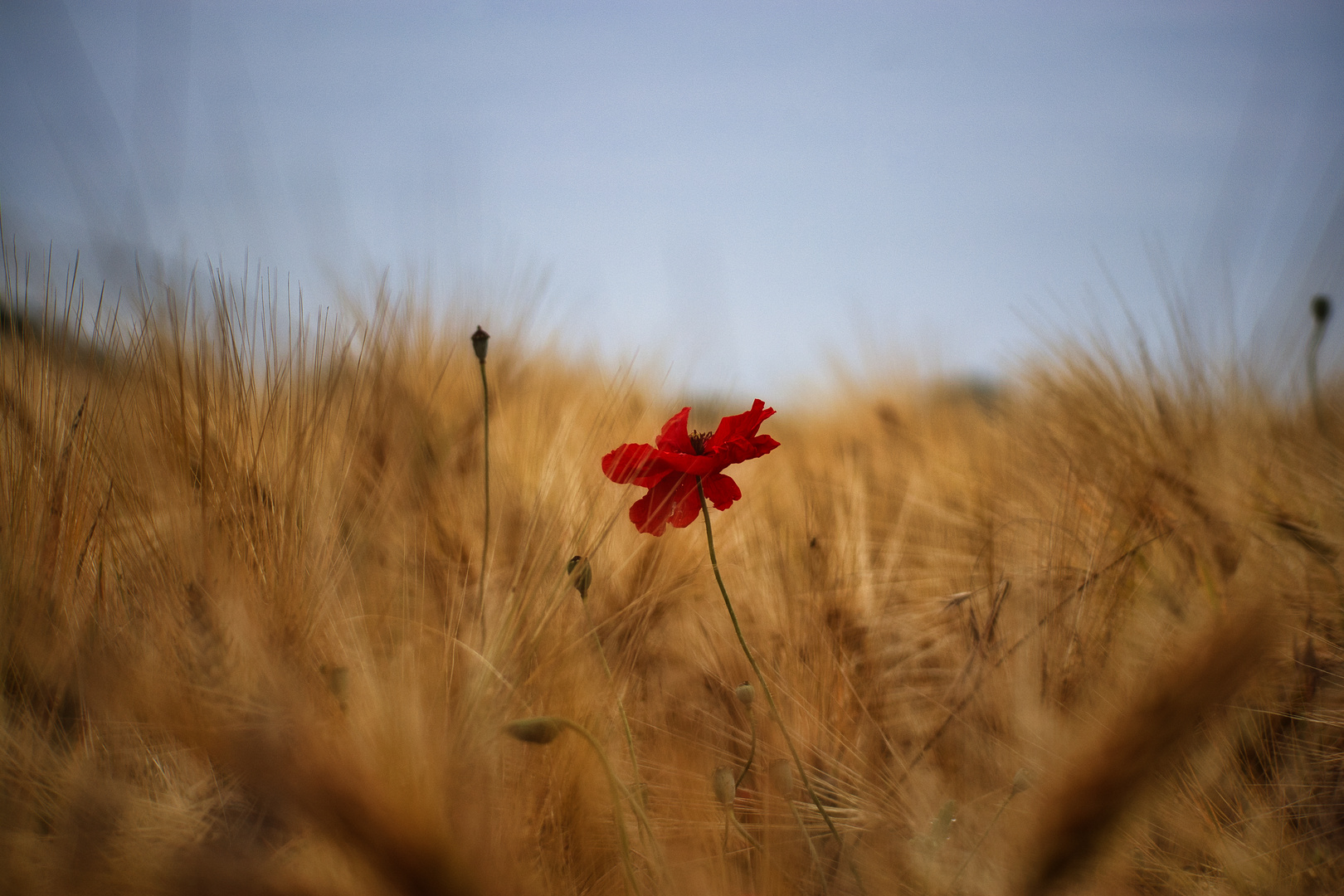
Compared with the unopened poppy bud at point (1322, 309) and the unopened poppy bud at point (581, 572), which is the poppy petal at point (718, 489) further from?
the unopened poppy bud at point (1322, 309)

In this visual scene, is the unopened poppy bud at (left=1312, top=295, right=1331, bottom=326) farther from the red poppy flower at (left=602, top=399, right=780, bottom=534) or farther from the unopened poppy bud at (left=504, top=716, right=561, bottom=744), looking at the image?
the unopened poppy bud at (left=504, top=716, right=561, bottom=744)

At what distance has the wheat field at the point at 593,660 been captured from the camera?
384 mm

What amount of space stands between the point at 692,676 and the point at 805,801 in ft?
0.80

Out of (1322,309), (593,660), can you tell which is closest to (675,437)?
(593,660)

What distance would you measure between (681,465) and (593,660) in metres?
0.22

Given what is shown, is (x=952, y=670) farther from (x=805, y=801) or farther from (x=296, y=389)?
(x=296, y=389)

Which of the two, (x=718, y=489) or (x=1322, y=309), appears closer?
(x=718, y=489)

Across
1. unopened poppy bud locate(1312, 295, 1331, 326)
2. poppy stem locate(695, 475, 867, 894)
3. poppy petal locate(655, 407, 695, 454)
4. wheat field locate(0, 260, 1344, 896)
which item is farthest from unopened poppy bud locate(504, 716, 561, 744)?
unopened poppy bud locate(1312, 295, 1331, 326)

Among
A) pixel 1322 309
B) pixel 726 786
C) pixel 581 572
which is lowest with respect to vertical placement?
pixel 726 786

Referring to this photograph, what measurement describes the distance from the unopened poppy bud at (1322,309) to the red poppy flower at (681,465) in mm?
675

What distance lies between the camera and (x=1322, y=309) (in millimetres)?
791

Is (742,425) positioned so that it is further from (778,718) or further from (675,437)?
(778,718)

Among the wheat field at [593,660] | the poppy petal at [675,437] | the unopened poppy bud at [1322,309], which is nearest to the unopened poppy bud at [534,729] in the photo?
the wheat field at [593,660]

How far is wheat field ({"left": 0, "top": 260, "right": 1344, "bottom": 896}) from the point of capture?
0.38 metres
